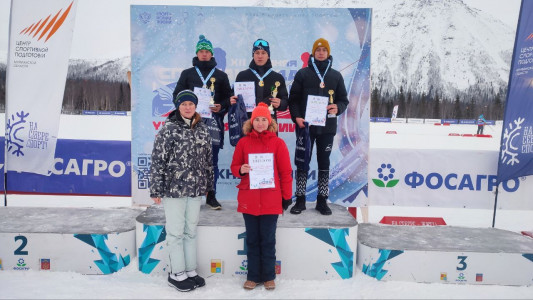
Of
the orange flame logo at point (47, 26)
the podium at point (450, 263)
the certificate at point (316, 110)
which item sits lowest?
→ the podium at point (450, 263)

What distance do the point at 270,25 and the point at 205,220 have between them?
2522 mm

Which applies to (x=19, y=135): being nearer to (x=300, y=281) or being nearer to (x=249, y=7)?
(x=249, y=7)

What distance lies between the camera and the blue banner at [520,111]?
12.8 feet

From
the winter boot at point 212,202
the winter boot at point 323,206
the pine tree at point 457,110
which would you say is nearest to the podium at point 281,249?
the winter boot at point 323,206

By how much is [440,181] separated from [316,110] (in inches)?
88.3

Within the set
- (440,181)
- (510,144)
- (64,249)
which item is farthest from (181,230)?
(510,144)

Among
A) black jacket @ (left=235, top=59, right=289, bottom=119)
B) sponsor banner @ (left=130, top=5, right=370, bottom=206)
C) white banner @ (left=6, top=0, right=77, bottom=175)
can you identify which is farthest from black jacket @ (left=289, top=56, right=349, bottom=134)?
white banner @ (left=6, top=0, right=77, bottom=175)

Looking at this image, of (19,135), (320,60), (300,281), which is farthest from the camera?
(19,135)

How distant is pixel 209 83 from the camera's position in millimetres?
3631

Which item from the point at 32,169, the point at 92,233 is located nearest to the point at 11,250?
the point at 92,233

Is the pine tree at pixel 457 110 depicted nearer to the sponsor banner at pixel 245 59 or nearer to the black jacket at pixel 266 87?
the sponsor banner at pixel 245 59

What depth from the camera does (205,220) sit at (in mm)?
3236

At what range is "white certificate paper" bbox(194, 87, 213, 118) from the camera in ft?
11.5

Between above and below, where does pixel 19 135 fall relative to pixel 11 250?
above
